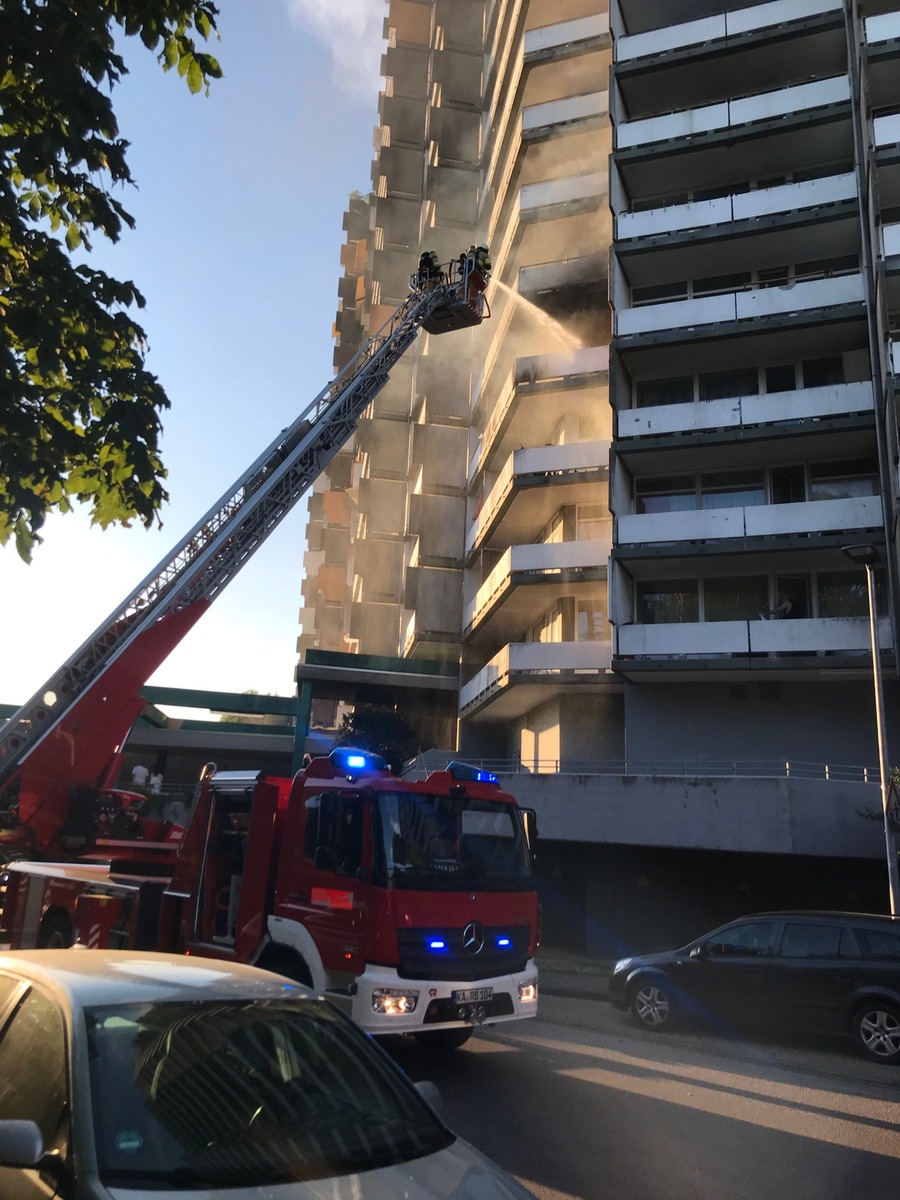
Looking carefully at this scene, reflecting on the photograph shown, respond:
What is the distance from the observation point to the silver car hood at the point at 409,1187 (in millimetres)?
2518

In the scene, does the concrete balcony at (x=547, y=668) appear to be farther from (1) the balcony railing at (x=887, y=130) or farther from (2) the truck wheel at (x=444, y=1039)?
(2) the truck wheel at (x=444, y=1039)

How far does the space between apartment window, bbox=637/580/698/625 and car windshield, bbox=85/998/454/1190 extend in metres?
20.8

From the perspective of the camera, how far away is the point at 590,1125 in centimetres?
604

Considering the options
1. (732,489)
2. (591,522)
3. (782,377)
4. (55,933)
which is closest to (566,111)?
(782,377)

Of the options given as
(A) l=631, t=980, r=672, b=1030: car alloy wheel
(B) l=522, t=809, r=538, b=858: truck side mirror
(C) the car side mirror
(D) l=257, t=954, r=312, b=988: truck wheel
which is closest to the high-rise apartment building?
(A) l=631, t=980, r=672, b=1030: car alloy wheel

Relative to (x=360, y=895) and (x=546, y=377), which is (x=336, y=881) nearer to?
(x=360, y=895)

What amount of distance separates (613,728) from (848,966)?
15.9m

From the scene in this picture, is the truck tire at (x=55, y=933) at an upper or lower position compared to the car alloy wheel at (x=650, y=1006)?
upper

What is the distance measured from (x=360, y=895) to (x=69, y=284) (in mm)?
4746

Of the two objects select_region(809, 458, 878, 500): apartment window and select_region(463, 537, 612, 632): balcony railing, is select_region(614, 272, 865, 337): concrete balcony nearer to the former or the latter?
select_region(809, 458, 878, 500): apartment window

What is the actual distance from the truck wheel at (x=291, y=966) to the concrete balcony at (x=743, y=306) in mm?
20184

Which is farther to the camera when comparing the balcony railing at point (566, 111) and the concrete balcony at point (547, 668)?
the balcony railing at point (566, 111)

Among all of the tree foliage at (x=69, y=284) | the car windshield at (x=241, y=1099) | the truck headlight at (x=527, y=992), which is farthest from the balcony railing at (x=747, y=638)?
the car windshield at (x=241, y=1099)

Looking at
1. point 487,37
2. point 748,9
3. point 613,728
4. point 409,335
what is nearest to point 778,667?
point 613,728
